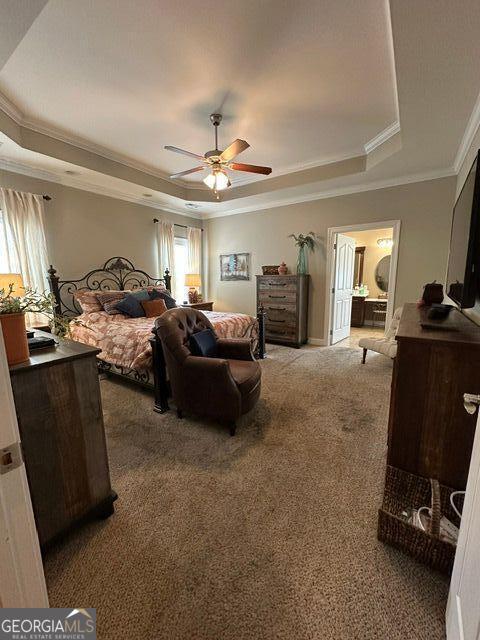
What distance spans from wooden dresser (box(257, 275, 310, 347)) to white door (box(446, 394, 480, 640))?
400cm

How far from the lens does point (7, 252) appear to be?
341 centimetres

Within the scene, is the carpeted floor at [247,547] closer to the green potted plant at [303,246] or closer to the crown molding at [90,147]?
the green potted plant at [303,246]

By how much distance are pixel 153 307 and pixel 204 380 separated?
2228mm

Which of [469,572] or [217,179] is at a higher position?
[217,179]

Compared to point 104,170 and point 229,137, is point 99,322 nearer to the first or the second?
point 104,170

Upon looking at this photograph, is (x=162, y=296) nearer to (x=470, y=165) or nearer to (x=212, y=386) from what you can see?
(x=212, y=386)

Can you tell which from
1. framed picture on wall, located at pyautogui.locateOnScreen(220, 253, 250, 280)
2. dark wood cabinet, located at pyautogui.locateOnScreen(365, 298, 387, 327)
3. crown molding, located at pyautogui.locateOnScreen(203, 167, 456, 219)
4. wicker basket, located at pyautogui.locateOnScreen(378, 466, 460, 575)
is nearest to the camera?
wicker basket, located at pyautogui.locateOnScreen(378, 466, 460, 575)

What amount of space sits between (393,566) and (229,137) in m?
4.06

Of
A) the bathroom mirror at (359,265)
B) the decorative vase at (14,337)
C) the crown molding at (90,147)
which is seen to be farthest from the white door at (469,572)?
the bathroom mirror at (359,265)

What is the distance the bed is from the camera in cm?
271

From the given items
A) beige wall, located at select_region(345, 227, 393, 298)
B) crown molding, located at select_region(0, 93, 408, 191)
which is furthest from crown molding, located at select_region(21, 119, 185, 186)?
beige wall, located at select_region(345, 227, 393, 298)

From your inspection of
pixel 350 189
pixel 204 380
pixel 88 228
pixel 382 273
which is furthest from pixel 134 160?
pixel 382 273

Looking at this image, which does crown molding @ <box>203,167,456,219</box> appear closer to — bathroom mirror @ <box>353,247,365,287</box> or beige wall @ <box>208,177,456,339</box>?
beige wall @ <box>208,177,456,339</box>

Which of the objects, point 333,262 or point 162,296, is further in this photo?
point 333,262
